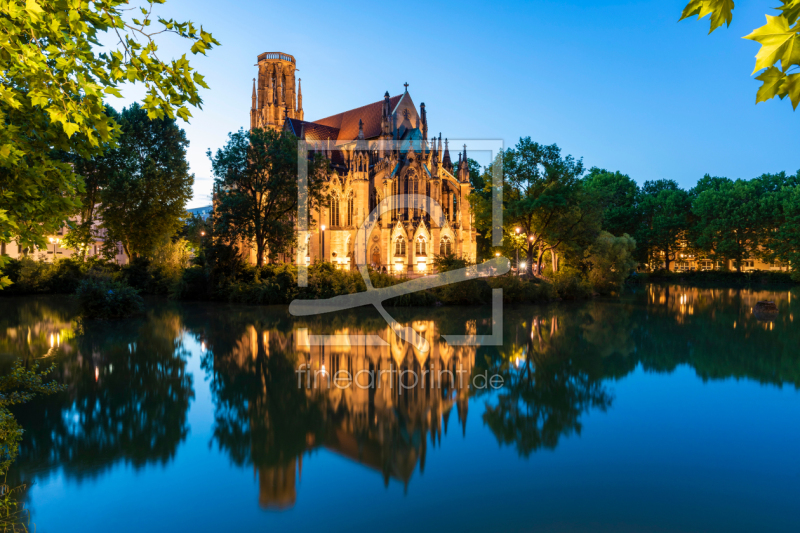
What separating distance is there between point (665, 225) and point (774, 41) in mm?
69708

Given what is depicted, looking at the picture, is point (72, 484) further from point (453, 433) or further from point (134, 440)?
point (453, 433)

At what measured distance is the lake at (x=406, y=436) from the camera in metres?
5.47

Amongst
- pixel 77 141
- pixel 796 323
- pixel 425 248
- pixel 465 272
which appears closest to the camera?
pixel 77 141

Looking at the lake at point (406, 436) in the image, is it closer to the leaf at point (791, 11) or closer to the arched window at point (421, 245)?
the leaf at point (791, 11)

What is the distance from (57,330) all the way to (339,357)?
11.4m

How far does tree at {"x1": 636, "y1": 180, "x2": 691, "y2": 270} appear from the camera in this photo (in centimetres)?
6309

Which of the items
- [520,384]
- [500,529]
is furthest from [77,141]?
[520,384]

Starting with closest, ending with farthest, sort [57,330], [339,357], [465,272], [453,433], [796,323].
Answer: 1. [453,433]
2. [339,357]
3. [57,330]
4. [796,323]
5. [465,272]

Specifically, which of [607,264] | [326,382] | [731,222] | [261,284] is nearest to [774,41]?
[326,382]

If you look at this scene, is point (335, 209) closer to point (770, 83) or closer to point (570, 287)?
point (570, 287)

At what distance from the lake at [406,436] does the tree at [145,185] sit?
1453 cm

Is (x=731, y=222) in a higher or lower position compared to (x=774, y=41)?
higher

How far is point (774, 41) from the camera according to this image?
1.99 meters

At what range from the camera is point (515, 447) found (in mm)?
7316
